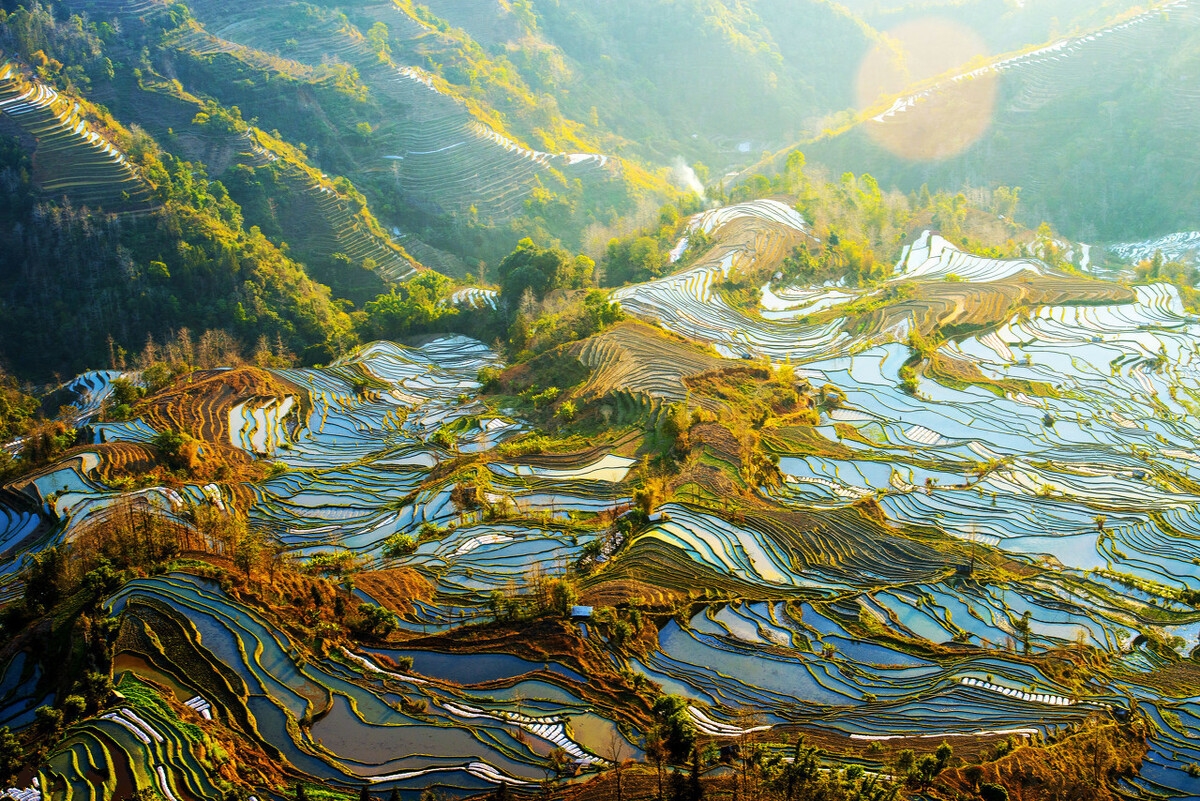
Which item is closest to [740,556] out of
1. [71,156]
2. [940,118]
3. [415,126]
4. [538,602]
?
[538,602]

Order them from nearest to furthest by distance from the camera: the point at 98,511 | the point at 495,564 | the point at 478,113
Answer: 1. the point at 495,564
2. the point at 98,511
3. the point at 478,113

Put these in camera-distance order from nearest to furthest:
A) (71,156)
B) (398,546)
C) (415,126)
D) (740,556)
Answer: (740,556), (398,546), (71,156), (415,126)

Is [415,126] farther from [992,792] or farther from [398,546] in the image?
[992,792]

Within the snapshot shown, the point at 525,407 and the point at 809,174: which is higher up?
the point at 809,174

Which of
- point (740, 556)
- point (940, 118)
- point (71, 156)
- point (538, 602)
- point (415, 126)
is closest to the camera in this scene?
point (538, 602)

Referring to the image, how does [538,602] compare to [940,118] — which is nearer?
[538,602]

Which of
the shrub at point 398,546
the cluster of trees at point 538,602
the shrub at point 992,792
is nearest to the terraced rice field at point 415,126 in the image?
the shrub at point 398,546

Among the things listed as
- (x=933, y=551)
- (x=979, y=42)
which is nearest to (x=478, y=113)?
(x=933, y=551)

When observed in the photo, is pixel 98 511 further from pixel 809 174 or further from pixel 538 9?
pixel 538 9
